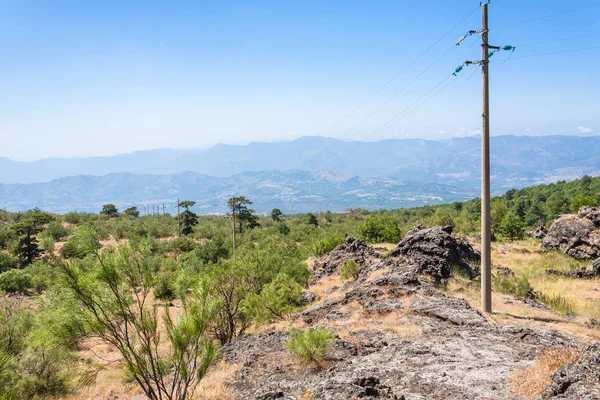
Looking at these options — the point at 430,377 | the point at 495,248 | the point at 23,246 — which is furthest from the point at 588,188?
the point at 23,246

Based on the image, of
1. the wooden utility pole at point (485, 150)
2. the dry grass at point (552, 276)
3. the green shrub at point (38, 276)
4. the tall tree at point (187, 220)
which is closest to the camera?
the wooden utility pole at point (485, 150)

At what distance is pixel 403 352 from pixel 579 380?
4.41 m

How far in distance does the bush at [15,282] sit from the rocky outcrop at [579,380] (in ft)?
126

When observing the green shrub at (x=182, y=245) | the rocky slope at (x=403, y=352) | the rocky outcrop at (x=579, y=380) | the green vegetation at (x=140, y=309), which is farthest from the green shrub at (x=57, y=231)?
the rocky outcrop at (x=579, y=380)

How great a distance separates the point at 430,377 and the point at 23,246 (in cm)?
5122

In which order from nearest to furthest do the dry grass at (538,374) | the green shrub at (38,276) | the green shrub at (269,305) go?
the dry grass at (538,374) → the green shrub at (269,305) → the green shrub at (38,276)

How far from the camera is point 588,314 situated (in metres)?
13.6

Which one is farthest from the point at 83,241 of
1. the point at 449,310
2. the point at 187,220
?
the point at 187,220

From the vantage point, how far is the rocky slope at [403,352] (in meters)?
7.26

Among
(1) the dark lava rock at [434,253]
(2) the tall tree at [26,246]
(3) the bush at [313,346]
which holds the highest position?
(1) the dark lava rock at [434,253]

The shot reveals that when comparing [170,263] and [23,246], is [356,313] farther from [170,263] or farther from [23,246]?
[23,246]

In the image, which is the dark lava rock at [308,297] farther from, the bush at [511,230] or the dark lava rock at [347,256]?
the bush at [511,230]

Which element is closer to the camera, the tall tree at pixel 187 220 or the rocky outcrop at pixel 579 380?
the rocky outcrop at pixel 579 380

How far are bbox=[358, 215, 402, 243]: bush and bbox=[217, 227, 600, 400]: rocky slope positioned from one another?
21.1 metres
